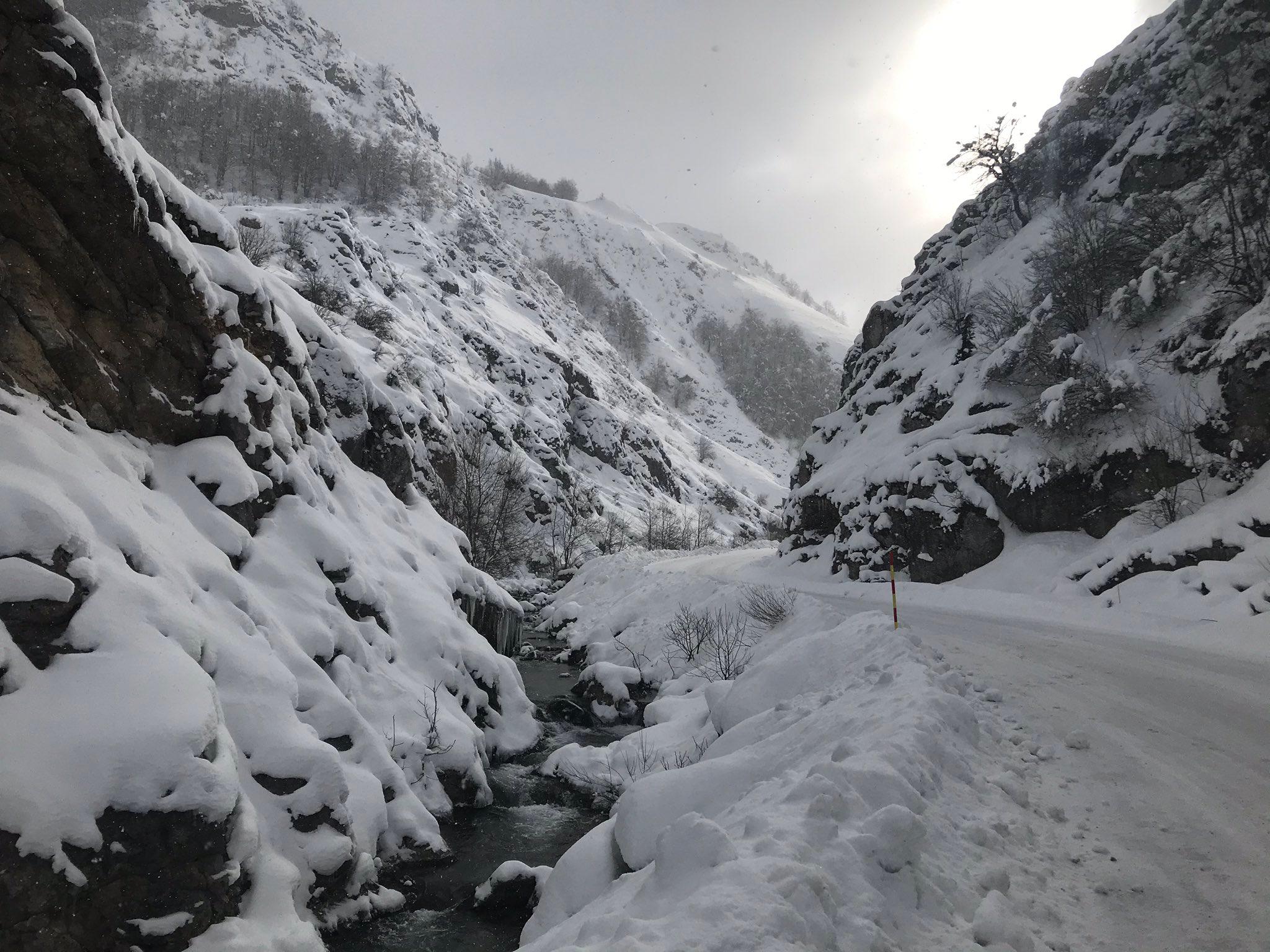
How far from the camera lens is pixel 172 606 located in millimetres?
5953

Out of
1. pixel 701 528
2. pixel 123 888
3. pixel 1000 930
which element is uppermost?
pixel 701 528

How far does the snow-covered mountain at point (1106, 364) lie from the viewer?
12.2m

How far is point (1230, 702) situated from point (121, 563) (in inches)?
421

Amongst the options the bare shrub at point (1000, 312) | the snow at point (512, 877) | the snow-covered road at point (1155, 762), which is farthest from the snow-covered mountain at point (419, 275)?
the bare shrub at point (1000, 312)

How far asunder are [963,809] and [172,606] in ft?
22.9

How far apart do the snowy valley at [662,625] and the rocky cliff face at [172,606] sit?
1.4 inches

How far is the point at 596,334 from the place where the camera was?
102 m

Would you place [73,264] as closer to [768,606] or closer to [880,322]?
[768,606]

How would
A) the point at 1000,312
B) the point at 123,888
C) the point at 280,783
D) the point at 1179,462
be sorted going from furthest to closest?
the point at 1000,312 → the point at 1179,462 → the point at 280,783 → the point at 123,888

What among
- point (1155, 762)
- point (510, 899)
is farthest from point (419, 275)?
point (1155, 762)

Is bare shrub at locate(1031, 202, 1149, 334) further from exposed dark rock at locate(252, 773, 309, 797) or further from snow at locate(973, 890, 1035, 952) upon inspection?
exposed dark rock at locate(252, 773, 309, 797)

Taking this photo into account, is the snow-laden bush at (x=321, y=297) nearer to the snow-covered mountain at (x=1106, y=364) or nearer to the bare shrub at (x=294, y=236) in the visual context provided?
the snow-covered mountain at (x=1106, y=364)

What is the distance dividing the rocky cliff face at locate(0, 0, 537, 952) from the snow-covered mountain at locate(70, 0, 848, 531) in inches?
194

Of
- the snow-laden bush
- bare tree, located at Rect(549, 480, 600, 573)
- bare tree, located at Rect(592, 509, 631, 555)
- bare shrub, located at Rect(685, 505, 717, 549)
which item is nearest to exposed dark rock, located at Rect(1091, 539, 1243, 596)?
the snow-laden bush
